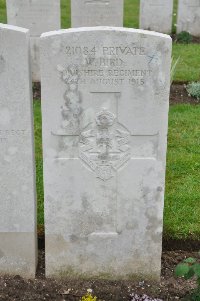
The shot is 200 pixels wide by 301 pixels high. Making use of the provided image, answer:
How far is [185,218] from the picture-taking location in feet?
16.2

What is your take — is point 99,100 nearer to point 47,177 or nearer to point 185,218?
point 47,177

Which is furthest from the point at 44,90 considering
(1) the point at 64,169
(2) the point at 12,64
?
(1) the point at 64,169

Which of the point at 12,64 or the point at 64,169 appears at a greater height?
the point at 12,64

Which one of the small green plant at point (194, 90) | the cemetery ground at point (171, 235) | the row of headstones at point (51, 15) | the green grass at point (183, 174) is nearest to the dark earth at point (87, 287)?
the cemetery ground at point (171, 235)

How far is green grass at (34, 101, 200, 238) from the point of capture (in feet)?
15.9

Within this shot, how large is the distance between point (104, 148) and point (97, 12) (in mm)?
6356

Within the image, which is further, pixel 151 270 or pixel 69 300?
pixel 151 270

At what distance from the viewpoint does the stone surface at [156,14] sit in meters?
13.6

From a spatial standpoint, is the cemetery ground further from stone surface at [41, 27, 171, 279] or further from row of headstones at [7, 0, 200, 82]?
row of headstones at [7, 0, 200, 82]

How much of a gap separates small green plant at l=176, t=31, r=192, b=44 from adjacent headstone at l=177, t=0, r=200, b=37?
2.45 ft

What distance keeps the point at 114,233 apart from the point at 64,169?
2.09 feet

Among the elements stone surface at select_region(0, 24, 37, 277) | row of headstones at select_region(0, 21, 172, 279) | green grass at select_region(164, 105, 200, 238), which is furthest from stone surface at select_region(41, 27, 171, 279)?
green grass at select_region(164, 105, 200, 238)

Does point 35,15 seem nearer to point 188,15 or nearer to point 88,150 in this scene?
point 188,15

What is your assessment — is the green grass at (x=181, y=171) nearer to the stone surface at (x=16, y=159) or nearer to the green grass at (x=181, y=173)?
the green grass at (x=181, y=173)
